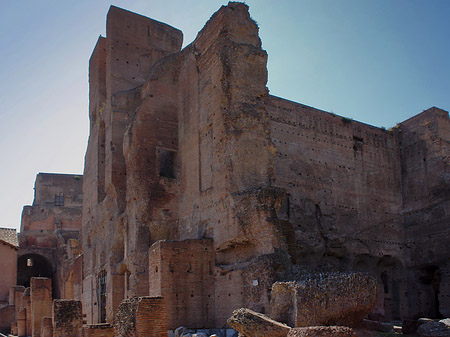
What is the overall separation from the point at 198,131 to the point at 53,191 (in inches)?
804

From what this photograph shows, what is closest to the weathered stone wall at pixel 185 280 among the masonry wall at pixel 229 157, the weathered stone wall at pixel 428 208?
the masonry wall at pixel 229 157

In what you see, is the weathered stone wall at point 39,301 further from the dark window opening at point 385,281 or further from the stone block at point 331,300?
the dark window opening at point 385,281

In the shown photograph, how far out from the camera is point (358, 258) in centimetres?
2038

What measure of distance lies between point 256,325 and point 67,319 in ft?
18.4

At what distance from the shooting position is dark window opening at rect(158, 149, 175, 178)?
16422 millimetres

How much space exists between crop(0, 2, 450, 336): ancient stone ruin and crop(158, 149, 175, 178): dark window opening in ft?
0.20

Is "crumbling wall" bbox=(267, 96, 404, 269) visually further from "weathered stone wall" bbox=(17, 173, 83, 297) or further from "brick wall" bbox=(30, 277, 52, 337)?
"weathered stone wall" bbox=(17, 173, 83, 297)

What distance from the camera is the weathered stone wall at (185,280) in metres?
12.8

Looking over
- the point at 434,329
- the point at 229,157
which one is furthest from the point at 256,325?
the point at 229,157

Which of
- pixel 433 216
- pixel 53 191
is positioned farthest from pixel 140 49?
pixel 53 191

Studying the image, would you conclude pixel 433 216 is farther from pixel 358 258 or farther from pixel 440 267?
pixel 358 258

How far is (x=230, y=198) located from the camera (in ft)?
42.2

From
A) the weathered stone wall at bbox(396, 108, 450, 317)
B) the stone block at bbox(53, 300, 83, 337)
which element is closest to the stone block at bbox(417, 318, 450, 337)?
the stone block at bbox(53, 300, 83, 337)

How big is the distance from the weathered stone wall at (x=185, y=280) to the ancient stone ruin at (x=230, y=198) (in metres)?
0.03
